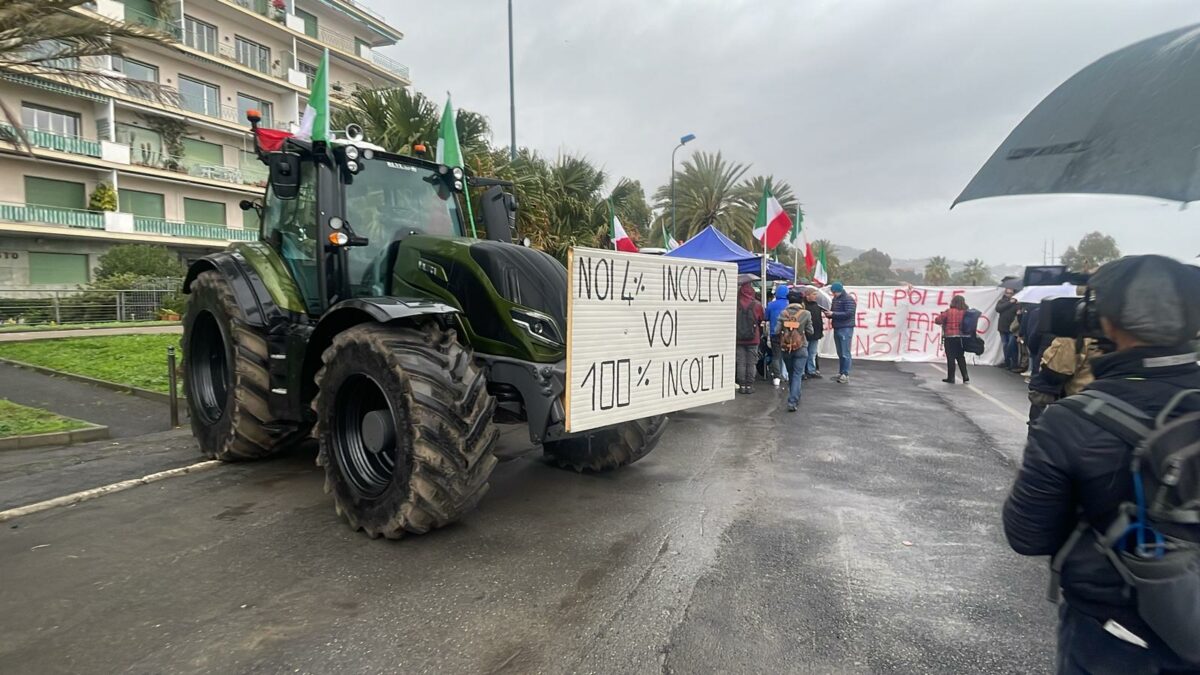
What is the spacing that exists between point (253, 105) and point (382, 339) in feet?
127

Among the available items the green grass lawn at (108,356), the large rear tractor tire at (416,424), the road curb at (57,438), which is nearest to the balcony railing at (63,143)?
the green grass lawn at (108,356)

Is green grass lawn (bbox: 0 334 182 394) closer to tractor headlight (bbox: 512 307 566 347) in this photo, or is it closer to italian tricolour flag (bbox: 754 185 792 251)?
tractor headlight (bbox: 512 307 566 347)

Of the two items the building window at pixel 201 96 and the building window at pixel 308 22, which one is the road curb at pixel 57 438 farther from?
the building window at pixel 308 22

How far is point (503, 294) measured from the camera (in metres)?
4.36

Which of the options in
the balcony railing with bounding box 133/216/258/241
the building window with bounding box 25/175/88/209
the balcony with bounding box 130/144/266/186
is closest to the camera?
the building window with bounding box 25/175/88/209

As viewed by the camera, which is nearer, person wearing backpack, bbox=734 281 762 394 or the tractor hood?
the tractor hood

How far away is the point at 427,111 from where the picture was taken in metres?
13.2

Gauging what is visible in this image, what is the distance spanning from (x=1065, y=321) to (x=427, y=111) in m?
12.9

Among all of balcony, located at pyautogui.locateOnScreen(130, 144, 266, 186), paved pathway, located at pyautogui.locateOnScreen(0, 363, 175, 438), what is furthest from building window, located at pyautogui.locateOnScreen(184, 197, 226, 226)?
paved pathway, located at pyautogui.locateOnScreen(0, 363, 175, 438)

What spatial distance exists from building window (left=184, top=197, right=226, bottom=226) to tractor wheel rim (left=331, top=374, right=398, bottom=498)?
112 feet

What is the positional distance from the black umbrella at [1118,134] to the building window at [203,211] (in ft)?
123

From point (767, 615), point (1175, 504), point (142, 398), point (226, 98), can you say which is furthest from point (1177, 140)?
point (226, 98)

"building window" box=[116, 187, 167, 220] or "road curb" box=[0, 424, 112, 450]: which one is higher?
"building window" box=[116, 187, 167, 220]

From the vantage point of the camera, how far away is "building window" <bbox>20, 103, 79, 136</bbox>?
27.3 metres
